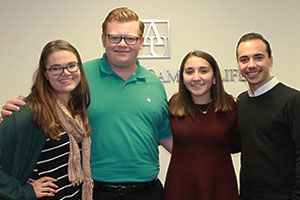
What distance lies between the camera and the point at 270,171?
6.43 ft

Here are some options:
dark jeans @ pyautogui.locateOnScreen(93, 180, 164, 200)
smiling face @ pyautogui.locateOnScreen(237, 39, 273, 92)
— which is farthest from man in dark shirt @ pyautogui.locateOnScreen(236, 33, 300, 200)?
dark jeans @ pyautogui.locateOnScreen(93, 180, 164, 200)

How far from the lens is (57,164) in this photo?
1782mm

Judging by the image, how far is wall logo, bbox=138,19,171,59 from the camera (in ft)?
10.2

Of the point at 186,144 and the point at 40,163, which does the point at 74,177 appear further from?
the point at 186,144

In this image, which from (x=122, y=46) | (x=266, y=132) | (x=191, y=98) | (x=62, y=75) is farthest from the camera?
(x=191, y=98)

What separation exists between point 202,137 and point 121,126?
1.47 feet

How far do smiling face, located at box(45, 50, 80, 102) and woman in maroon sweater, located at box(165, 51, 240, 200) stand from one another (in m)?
0.66

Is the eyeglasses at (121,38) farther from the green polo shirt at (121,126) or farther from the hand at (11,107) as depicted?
the hand at (11,107)

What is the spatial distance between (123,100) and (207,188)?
66 centimetres

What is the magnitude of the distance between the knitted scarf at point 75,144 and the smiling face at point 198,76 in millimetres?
655

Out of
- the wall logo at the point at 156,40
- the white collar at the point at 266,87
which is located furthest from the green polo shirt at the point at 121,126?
the wall logo at the point at 156,40

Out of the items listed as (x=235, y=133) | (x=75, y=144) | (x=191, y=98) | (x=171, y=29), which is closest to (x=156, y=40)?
(x=171, y=29)

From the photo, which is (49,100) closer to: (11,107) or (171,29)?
(11,107)

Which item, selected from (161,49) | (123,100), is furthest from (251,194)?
(161,49)
